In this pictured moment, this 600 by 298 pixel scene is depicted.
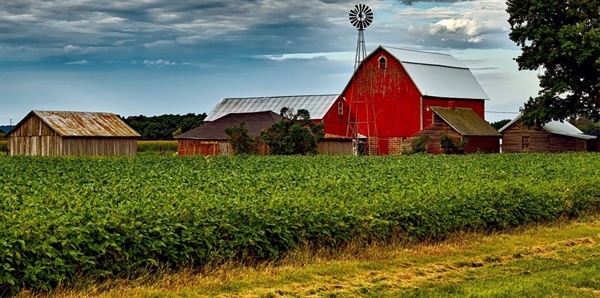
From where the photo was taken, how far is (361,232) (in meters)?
15.6

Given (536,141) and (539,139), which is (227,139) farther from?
(539,139)

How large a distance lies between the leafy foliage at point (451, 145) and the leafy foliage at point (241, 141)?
13844 mm

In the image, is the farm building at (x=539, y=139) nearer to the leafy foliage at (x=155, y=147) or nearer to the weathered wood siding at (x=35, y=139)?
the leafy foliage at (x=155, y=147)

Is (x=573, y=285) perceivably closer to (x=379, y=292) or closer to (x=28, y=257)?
(x=379, y=292)

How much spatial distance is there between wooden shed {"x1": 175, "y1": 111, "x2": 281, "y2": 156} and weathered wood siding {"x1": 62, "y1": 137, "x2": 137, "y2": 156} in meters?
4.11

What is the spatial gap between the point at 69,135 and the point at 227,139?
37.8ft

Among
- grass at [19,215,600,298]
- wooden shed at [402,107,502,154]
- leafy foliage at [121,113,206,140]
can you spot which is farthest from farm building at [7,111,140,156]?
grass at [19,215,600,298]

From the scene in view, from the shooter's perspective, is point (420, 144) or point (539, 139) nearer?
point (420, 144)

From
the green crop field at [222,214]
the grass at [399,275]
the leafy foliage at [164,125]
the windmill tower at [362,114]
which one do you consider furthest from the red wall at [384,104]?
the grass at [399,275]

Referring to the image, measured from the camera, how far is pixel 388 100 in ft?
226

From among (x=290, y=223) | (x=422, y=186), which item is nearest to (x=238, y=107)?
(x=422, y=186)

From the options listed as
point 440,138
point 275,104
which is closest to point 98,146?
point 275,104

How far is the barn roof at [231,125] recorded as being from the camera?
64.4m

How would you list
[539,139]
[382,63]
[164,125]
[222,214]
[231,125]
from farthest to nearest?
1. [164,125]
2. [382,63]
3. [231,125]
4. [539,139]
5. [222,214]
